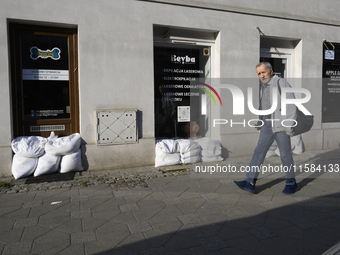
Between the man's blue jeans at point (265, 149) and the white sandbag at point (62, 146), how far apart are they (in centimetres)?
345

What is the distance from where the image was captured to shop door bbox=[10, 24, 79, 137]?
623 centimetres

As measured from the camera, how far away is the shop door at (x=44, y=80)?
20.4ft

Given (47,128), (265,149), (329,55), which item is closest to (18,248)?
(47,128)

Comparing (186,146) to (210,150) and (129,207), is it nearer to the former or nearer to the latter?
(210,150)

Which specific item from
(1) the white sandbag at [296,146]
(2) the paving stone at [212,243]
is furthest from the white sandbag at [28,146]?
(1) the white sandbag at [296,146]

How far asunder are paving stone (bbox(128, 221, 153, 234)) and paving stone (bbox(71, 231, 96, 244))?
454mm

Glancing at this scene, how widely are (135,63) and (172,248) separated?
178 inches

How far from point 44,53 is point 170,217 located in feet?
14.8

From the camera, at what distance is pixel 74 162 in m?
6.16

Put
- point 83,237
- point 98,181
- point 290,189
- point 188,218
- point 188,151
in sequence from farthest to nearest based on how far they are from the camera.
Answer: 1. point 188,151
2. point 98,181
3. point 290,189
4. point 188,218
5. point 83,237

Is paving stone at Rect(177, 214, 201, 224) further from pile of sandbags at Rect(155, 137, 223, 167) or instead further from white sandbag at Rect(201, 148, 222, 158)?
white sandbag at Rect(201, 148, 222, 158)

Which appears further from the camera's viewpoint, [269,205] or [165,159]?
[165,159]

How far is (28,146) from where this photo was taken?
591 centimetres

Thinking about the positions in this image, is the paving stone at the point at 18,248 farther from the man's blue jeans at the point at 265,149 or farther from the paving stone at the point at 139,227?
the man's blue jeans at the point at 265,149
